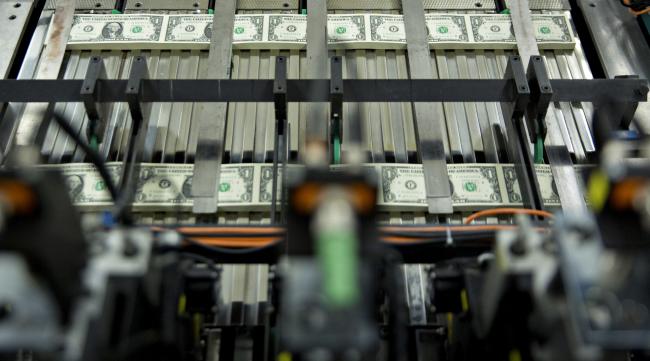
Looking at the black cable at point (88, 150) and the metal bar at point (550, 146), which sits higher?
the metal bar at point (550, 146)

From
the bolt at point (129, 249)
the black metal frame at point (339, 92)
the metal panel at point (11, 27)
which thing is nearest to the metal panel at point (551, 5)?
the black metal frame at point (339, 92)

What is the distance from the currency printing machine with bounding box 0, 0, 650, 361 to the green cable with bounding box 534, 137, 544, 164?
2 cm

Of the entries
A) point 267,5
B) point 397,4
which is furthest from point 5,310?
point 397,4

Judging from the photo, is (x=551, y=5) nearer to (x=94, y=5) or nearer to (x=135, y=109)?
(x=135, y=109)

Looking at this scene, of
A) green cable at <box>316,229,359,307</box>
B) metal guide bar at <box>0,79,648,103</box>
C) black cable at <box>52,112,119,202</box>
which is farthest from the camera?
metal guide bar at <box>0,79,648,103</box>

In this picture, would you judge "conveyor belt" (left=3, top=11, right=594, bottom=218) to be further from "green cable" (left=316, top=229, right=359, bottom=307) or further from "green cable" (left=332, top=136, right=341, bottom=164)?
"green cable" (left=316, top=229, right=359, bottom=307)

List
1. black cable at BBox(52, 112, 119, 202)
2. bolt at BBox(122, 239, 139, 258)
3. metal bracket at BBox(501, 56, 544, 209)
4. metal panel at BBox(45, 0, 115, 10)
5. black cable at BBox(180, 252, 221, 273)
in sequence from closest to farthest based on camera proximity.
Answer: bolt at BBox(122, 239, 139, 258), black cable at BBox(52, 112, 119, 202), black cable at BBox(180, 252, 221, 273), metal bracket at BBox(501, 56, 544, 209), metal panel at BBox(45, 0, 115, 10)

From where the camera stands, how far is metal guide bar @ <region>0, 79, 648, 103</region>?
316 centimetres

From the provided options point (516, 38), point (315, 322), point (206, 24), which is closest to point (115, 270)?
point (315, 322)

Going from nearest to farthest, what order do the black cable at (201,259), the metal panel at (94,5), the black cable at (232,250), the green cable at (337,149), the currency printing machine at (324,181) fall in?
the currency printing machine at (324,181) < the black cable at (201,259) < the black cable at (232,250) < the green cable at (337,149) < the metal panel at (94,5)

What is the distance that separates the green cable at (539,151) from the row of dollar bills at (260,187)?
0.17 feet

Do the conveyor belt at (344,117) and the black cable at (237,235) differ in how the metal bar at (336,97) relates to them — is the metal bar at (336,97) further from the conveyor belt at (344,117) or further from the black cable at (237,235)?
the black cable at (237,235)

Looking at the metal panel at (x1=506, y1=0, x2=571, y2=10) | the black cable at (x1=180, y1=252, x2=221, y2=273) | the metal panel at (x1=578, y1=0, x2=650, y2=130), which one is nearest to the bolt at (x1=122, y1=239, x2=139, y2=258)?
the black cable at (x1=180, y1=252, x2=221, y2=273)

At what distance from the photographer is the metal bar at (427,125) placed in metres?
3.35
